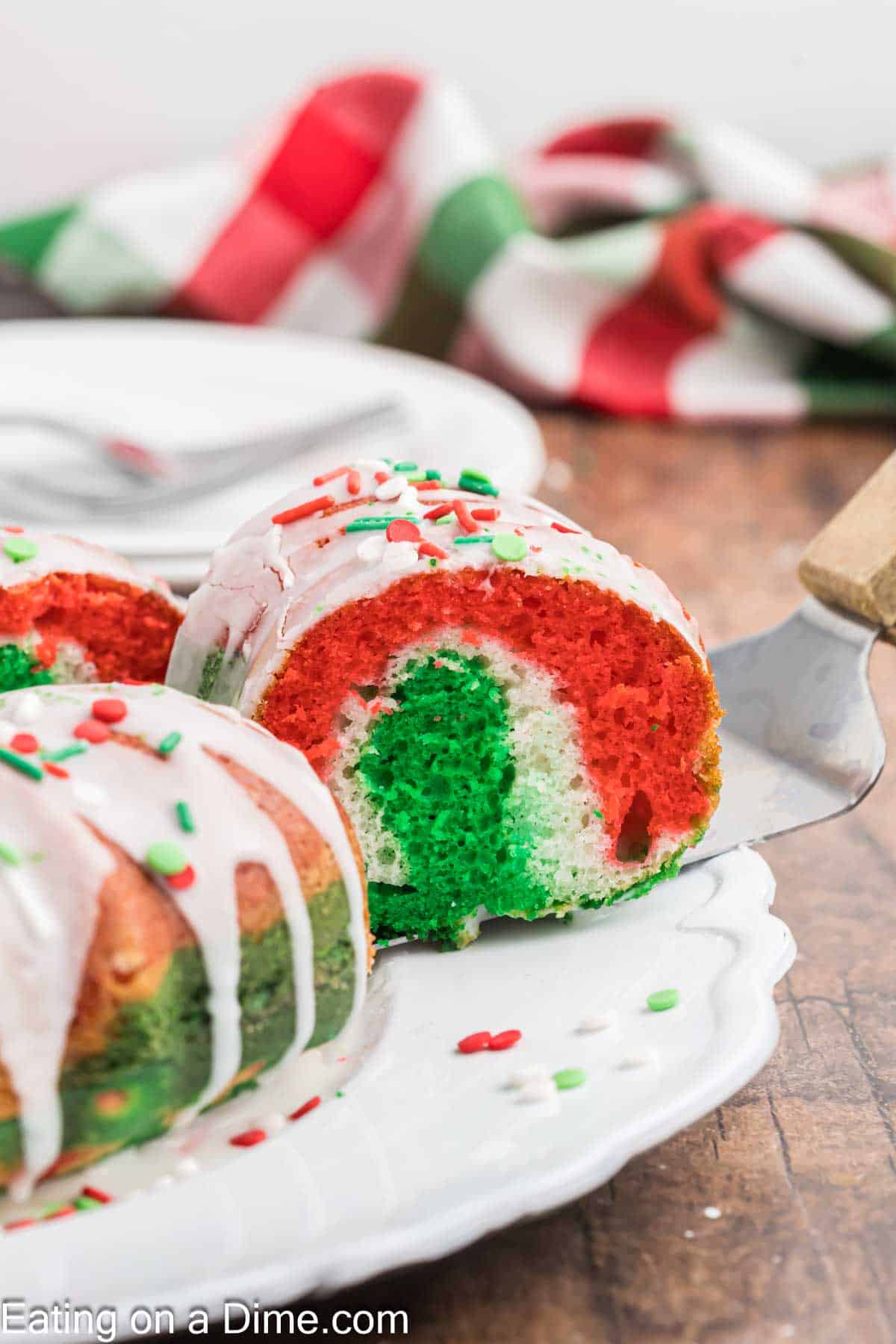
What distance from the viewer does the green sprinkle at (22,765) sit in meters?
1.32

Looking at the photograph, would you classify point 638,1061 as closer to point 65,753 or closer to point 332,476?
point 65,753

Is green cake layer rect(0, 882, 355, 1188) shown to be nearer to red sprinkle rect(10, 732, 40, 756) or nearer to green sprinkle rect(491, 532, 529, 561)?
red sprinkle rect(10, 732, 40, 756)

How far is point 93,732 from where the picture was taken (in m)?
1.39

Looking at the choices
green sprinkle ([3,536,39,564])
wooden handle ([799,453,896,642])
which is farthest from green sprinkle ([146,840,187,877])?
wooden handle ([799,453,896,642])

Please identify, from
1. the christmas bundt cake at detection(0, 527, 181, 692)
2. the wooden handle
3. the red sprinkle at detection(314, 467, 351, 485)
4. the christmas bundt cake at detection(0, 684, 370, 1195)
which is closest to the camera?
the christmas bundt cake at detection(0, 684, 370, 1195)

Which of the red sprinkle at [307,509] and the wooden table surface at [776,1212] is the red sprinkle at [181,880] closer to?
the wooden table surface at [776,1212]

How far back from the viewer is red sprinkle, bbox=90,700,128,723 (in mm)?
1420

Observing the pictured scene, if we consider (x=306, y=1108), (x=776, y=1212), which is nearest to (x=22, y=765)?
(x=306, y=1108)

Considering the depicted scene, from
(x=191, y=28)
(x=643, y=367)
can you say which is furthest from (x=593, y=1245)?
(x=191, y=28)

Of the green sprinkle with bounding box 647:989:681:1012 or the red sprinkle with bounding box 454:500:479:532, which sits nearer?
the green sprinkle with bounding box 647:989:681:1012

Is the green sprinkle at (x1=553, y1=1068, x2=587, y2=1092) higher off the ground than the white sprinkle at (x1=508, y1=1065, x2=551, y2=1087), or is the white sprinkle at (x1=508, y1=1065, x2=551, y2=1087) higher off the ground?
the green sprinkle at (x1=553, y1=1068, x2=587, y2=1092)

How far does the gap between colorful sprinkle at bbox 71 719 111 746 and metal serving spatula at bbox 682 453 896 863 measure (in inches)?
29.4

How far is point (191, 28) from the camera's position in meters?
4.31

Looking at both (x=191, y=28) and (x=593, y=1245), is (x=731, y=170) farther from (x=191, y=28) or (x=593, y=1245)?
(x=593, y=1245)
